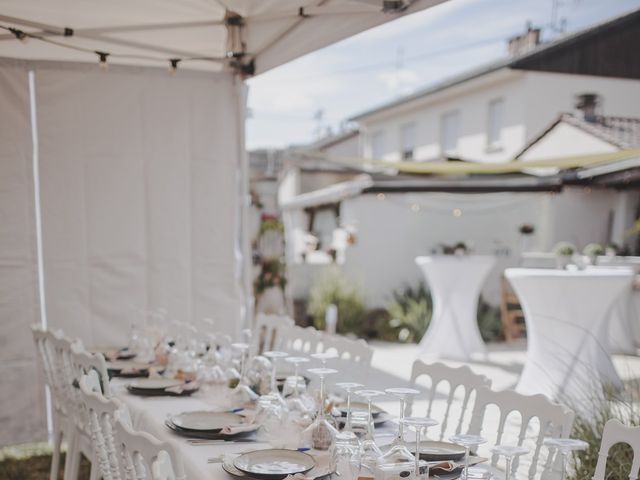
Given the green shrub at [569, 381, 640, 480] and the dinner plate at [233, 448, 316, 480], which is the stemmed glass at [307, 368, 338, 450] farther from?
the green shrub at [569, 381, 640, 480]

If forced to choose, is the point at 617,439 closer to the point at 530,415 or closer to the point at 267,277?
the point at 530,415

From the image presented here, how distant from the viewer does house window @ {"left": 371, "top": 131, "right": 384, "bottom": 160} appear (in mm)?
16631

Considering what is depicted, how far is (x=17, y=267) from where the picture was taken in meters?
4.21

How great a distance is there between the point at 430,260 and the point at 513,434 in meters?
3.14

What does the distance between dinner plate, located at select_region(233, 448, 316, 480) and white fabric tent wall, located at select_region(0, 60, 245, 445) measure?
2.74 metres

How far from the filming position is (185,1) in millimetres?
3389

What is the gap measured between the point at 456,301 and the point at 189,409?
5012 millimetres

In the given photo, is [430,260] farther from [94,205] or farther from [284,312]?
[94,205]

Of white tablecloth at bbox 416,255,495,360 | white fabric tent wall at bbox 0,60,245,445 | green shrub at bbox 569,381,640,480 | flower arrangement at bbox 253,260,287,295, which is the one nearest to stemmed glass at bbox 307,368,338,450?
green shrub at bbox 569,381,640,480

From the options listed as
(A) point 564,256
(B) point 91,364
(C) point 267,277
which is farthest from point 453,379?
(A) point 564,256

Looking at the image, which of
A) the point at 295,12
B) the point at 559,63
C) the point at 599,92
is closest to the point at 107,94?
the point at 295,12

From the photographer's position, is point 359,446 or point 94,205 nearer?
point 359,446

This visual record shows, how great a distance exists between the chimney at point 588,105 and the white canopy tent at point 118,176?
813 cm

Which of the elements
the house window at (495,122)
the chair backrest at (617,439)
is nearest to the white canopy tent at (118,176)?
the chair backrest at (617,439)
